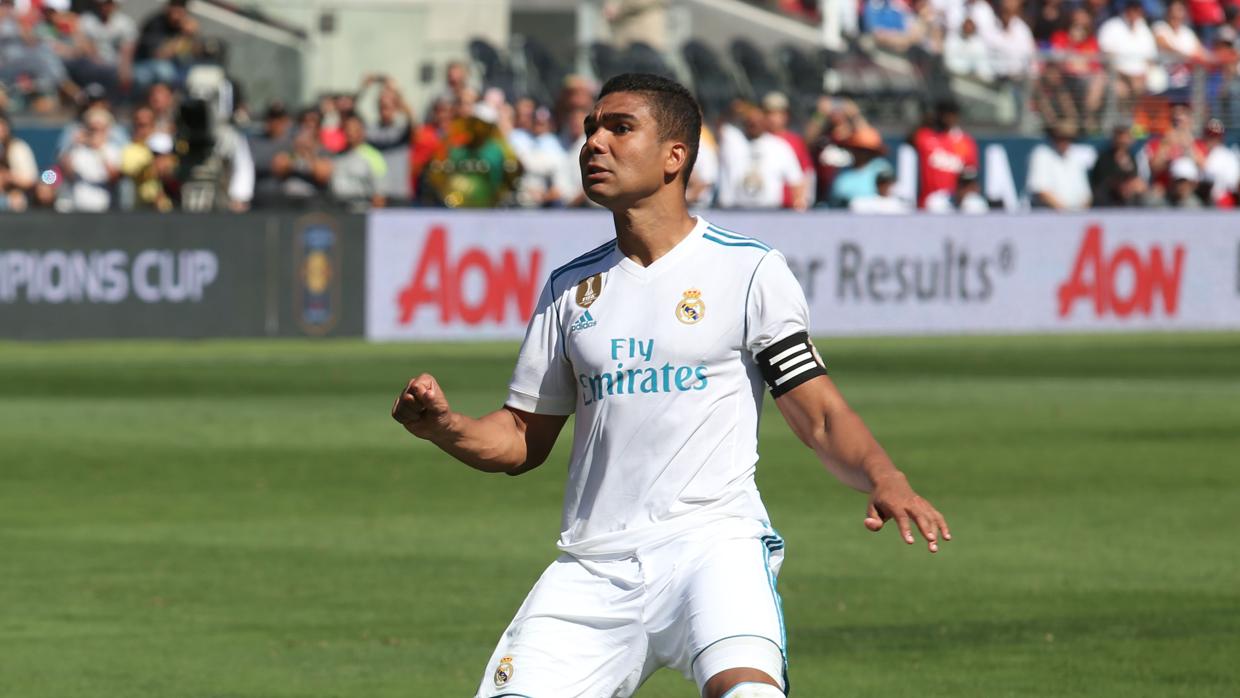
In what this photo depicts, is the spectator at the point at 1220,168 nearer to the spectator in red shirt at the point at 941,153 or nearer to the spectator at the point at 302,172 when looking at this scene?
the spectator in red shirt at the point at 941,153

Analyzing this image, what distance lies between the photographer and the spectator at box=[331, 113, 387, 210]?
986 inches

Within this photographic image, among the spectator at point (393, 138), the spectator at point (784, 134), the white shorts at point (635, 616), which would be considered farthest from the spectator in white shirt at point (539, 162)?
the white shorts at point (635, 616)

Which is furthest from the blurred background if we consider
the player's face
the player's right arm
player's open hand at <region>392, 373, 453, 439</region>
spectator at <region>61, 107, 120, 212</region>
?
the player's face

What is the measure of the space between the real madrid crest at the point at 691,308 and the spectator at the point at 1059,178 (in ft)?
80.5

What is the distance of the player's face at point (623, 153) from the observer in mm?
5410

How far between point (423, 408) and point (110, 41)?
927 inches

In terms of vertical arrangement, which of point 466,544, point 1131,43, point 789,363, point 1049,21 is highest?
point 1049,21

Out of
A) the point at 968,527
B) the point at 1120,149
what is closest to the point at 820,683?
the point at 968,527

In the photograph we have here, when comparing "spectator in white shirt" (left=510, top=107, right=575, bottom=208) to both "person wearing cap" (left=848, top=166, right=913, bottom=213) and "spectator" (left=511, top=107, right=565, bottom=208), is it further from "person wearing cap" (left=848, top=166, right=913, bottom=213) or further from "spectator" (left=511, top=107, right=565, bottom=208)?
"person wearing cap" (left=848, top=166, right=913, bottom=213)

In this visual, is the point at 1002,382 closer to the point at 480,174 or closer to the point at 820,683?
the point at 480,174

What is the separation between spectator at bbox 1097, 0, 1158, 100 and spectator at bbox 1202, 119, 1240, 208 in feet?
5.23

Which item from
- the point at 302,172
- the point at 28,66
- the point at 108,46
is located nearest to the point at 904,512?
the point at 302,172

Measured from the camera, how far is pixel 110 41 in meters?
27.7

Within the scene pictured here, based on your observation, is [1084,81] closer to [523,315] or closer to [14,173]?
[523,315]
